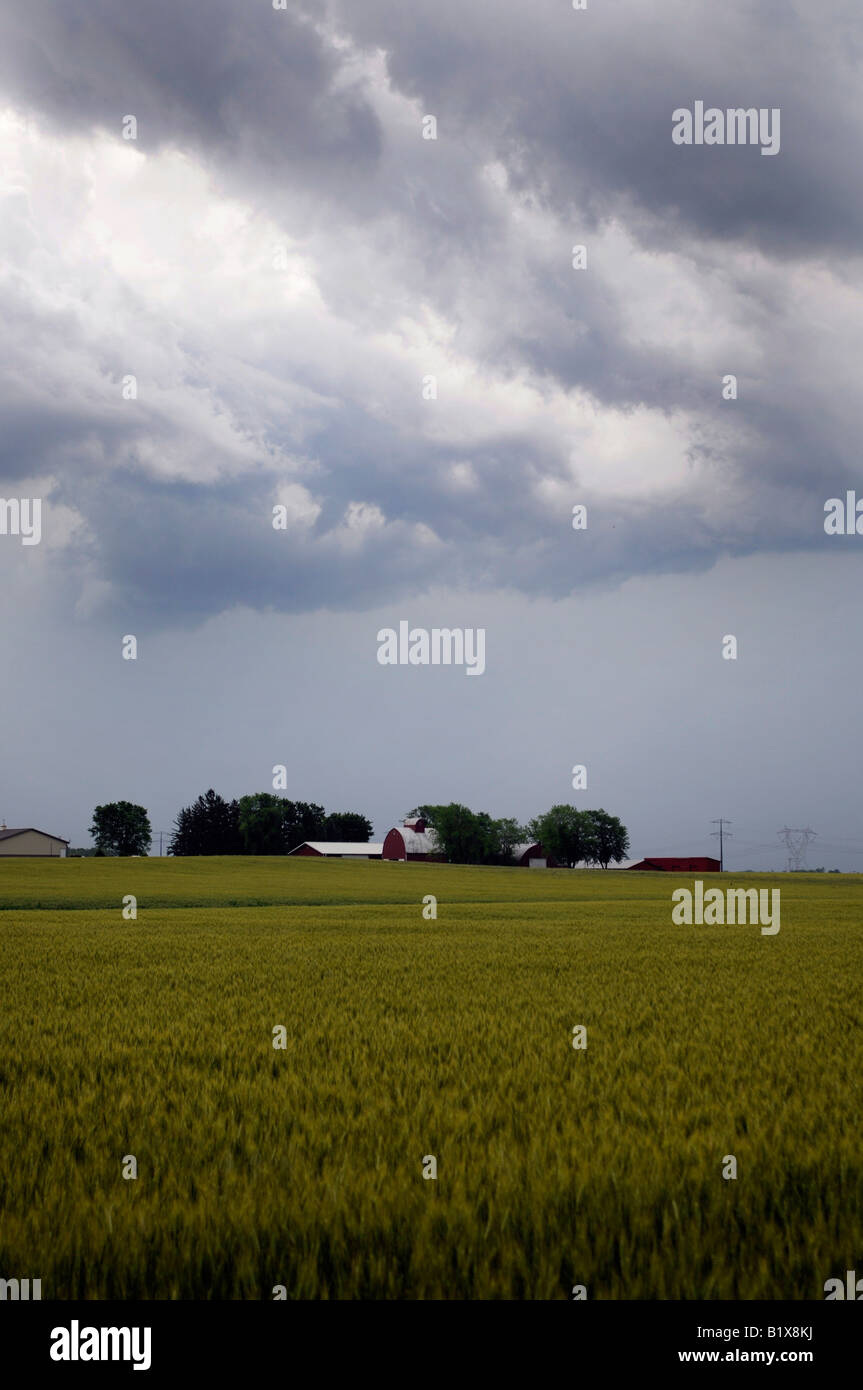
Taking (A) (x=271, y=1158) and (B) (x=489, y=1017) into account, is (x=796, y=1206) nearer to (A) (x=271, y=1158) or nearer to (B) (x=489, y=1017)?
(A) (x=271, y=1158)

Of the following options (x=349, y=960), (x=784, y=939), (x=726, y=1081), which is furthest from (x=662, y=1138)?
(x=784, y=939)

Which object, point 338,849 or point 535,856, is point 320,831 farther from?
point 535,856


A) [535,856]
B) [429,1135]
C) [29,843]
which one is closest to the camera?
[429,1135]

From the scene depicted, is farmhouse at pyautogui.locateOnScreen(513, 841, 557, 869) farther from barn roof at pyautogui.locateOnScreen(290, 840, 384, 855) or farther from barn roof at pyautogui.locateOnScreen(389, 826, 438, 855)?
barn roof at pyautogui.locateOnScreen(290, 840, 384, 855)

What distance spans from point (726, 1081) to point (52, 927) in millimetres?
24835

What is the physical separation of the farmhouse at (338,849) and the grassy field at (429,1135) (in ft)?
469

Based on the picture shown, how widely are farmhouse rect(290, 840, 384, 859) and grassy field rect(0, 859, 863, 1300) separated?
143101 millimetres

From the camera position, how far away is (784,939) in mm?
24562

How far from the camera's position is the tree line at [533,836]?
145875 mm

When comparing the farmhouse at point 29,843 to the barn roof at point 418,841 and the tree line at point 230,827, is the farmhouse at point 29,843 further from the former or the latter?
the barn roof at point 418,841

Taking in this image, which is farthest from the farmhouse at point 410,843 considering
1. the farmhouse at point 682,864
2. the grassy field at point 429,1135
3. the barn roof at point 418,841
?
the grassy field at point 429,1135

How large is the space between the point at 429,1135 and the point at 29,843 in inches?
6375

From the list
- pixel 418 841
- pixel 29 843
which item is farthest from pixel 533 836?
pixel 29 843

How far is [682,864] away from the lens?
165000 millimetres
